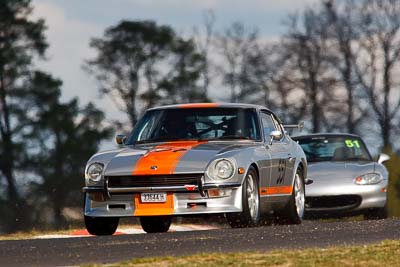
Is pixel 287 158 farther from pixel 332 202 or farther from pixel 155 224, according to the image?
pixel 332 202

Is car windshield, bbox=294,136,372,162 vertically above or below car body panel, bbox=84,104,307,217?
below

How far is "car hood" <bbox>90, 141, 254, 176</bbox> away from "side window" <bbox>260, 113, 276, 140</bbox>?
40.4 inches

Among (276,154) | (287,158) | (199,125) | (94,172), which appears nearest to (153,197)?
(94,172)

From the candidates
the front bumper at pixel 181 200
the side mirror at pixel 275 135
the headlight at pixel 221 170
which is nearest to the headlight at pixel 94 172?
the front bumper at pixel 181 200

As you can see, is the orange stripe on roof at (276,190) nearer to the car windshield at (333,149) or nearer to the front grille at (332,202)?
the front grille at (332,202)

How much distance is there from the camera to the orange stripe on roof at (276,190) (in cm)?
1597

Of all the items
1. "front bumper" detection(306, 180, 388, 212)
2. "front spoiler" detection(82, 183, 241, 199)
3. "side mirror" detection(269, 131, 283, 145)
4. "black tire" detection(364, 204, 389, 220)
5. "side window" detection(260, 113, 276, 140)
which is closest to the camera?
"front spoiler" detection(82, 183, 241, 199)

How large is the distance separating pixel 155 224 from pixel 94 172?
2.27 meters

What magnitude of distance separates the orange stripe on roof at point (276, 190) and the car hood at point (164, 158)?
627mm

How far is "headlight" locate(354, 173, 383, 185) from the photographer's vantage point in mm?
21047

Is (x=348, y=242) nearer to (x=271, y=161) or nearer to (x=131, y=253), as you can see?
(x=131, y=253)

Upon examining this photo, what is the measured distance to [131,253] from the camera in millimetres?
12023

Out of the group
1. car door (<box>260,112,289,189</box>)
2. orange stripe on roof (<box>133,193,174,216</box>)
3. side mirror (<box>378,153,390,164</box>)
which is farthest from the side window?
side mirror (<box>378,153,390,164</box>)

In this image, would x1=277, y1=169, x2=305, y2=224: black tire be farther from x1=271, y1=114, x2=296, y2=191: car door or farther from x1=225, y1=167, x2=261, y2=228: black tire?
x1=225, y1=167, x2=261, y2=228: black tire
